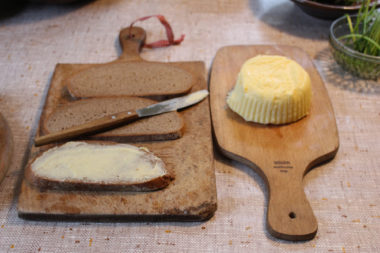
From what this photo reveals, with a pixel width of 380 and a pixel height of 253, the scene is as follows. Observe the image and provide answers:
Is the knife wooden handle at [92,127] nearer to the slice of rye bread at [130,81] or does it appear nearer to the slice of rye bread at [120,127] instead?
the slice of rye bread at [120,127]

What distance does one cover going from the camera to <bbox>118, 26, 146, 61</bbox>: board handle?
1695mm

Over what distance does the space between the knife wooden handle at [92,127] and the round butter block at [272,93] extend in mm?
411

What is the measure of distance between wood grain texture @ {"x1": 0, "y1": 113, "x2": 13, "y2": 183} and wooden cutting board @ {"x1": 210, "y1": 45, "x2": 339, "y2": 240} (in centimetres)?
74

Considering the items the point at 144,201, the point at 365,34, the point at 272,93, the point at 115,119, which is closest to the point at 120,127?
the point at 115,119

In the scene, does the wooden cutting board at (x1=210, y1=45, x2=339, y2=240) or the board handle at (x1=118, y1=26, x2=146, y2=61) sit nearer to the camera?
the wooden cutting board at (x1=210, y1=45, x2=339, y2=240)

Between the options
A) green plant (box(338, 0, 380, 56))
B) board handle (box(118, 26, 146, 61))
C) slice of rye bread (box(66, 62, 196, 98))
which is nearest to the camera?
slice of rye bread (box(66, 62, 196, 98))

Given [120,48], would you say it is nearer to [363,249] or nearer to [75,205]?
[75,205]

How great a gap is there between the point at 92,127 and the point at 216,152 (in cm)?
45

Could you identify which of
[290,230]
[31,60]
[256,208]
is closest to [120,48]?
[31,60]

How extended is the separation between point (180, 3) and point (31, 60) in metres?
0.94

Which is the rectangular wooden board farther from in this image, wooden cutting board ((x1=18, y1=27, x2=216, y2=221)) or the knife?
the knife

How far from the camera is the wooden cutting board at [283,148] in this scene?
1081 millimetres

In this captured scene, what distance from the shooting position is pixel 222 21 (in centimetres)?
207

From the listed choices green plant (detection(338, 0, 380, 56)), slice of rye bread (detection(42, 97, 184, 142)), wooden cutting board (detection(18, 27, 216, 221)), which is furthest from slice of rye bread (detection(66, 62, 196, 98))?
green plant (detection(338, 0, 380, 56))
